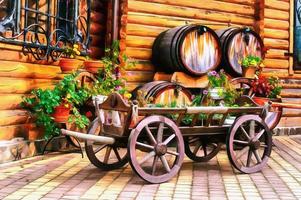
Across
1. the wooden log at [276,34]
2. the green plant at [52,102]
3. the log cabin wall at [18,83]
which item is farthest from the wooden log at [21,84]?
the wooden log at [276,34]

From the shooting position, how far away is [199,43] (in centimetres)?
773

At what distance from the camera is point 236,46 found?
26.9ft

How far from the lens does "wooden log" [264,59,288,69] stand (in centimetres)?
948

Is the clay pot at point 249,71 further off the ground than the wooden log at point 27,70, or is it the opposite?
the clay pot at point 249,71

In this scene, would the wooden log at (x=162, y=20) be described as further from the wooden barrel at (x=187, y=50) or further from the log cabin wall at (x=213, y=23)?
the wooden barrel at (x=187, y=50)

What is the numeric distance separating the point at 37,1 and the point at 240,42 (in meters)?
3.79

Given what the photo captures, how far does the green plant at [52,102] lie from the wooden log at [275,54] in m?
4.82

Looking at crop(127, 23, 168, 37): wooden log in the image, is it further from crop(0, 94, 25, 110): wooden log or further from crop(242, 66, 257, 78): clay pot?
crop(0, 94, 25, 110): wooden log

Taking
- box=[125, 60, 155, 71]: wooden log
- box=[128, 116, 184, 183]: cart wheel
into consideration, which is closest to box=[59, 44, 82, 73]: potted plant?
box=[125, 60, 155, 71]: wooden log

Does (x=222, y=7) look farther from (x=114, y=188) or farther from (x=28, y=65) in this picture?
(x=114, y=188)

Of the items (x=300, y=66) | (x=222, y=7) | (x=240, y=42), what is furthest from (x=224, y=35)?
(x=300, y=66)

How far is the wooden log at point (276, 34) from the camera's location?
9.52 meters

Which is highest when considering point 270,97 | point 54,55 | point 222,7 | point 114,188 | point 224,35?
point 222,7

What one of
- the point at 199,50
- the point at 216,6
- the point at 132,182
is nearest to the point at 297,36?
the point at 216,6
